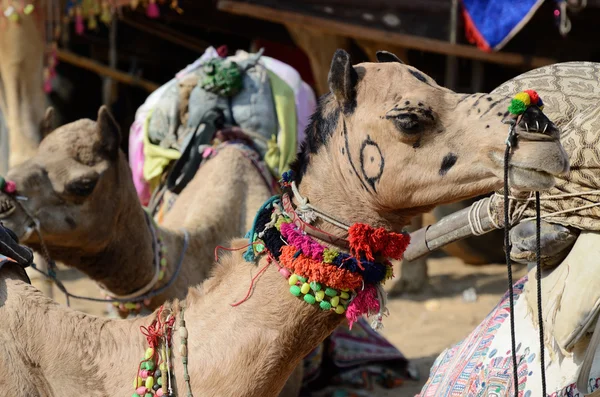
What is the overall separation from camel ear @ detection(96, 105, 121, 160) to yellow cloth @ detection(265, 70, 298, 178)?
1.22 metres

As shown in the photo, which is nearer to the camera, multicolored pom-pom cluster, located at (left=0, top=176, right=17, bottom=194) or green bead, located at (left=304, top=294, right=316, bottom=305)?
green bead, located at (left=304, top=294, right=316, bottom=305)

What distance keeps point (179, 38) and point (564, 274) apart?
27.1 feet

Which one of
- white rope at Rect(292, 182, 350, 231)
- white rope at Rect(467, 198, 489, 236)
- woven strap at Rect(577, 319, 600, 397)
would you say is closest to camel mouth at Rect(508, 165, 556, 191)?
white rope at Rect(292, 182, 350, 231)

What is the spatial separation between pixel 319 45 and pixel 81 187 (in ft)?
13.2

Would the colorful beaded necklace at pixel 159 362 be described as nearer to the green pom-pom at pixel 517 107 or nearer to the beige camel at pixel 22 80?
the green pom-pom at pixel 517 107

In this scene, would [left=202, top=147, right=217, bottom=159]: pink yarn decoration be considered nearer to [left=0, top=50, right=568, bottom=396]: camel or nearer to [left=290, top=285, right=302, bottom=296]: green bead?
[left=0, top=50, right=568, bottom=396]: camel

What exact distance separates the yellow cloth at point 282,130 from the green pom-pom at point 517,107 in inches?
119

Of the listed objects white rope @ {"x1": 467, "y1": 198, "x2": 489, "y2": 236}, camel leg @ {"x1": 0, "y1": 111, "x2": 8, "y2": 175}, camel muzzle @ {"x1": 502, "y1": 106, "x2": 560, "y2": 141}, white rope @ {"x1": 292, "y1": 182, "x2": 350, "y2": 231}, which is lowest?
camel leg @ {"x1": 0, "y1": 111, "x2": 8, "y2": 175}

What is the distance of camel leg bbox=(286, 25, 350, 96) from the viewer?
24.6 ft

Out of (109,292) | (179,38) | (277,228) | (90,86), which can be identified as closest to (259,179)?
(109,292)

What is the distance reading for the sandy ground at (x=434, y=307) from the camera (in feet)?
20.1

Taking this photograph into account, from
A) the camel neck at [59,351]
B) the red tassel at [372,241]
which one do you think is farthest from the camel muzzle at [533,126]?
the camel neck at [59,351]

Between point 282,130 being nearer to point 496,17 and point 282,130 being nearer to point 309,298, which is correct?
point 496,17

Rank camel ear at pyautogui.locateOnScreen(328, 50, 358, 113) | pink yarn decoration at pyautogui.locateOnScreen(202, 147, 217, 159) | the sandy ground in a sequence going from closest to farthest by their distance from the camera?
camel ear at pyautogui.locateOnScreen(328, 50, 358, 113) → pink yarn decoration at pyautogui.locateOnScreen(202, 147, 217, 159) → the sandy ground
